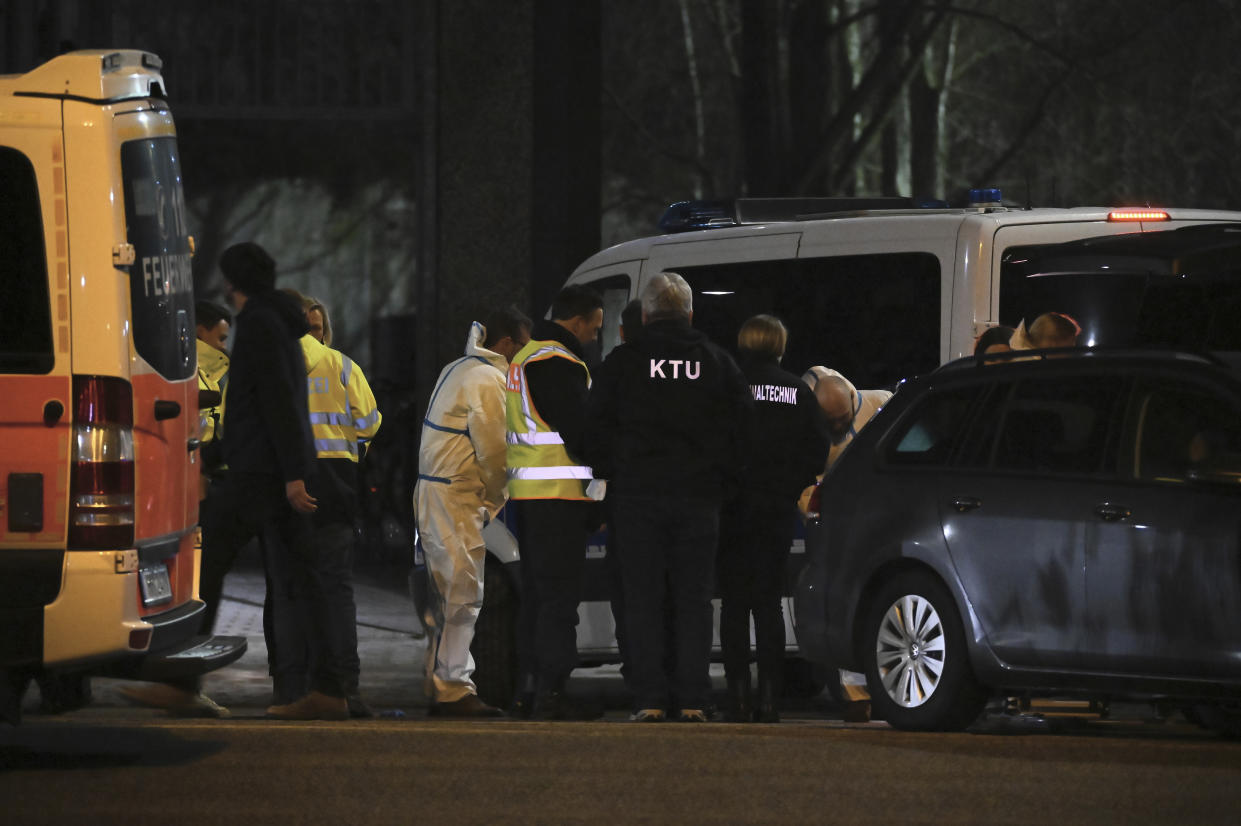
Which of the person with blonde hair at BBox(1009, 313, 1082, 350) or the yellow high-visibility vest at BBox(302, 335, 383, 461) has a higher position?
the person with blonde hair at BBox(1009, 313, 1082, 350)

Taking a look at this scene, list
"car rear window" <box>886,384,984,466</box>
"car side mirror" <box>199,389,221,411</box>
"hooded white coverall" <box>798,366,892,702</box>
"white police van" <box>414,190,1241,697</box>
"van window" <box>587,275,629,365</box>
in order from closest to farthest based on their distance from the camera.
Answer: "car side mirror" <box>199,389,221,411</box> < "car rear window" <box>886,384,984,466</box> < "white police van" <box>414,190,1241,697</box> < "hooded white coverall" <box>798,366,892,702</box> < "van window" <box>587,275,629,365</box>

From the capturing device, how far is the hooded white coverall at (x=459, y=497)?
10602 millimetres

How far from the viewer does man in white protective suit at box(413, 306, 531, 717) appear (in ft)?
34.8

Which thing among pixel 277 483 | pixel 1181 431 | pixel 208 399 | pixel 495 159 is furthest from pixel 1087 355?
pixel 495 159

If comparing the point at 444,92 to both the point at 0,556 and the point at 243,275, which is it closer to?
the point at 243,275

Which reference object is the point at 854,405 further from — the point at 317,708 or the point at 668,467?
the point at 317,708

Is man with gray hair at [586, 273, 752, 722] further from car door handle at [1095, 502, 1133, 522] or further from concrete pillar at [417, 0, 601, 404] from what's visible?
concrete pillar at [417, 0, 601, 404]

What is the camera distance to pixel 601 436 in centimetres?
1009

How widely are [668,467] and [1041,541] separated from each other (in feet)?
5.72

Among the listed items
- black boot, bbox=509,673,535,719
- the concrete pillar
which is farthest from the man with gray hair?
the concrete pillar

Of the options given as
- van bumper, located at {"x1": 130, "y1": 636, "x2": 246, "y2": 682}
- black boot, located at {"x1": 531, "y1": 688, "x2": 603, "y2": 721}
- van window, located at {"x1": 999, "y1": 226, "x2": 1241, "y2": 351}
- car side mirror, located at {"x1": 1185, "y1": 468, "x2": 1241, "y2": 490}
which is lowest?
black boot, located at {"x1": 531, "y1": 688, "x2": 603, "y2": 721}

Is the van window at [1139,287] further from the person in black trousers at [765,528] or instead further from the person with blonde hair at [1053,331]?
the person in black trousers at [765,528]

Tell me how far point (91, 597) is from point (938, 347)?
4530 mm

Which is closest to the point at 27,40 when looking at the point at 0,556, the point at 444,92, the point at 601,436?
the point at 444,92
